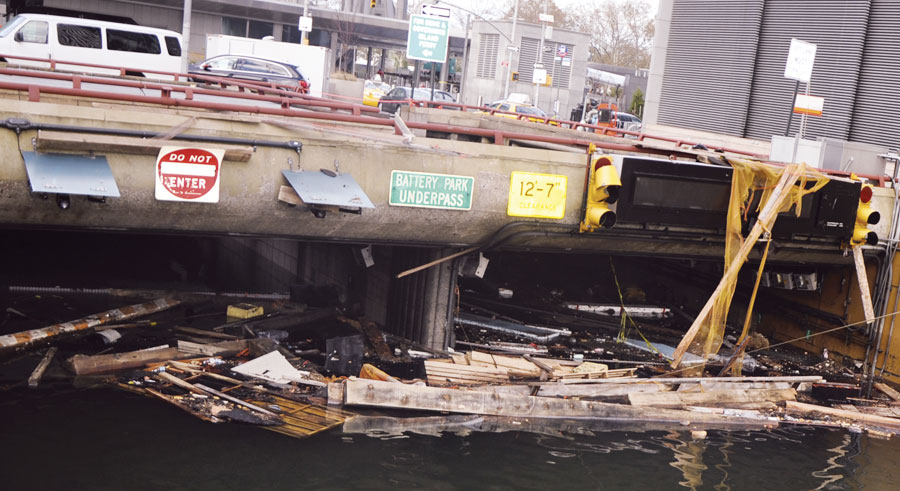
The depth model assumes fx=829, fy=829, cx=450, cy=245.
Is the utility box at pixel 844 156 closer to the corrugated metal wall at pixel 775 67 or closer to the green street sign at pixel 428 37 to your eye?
the corrugated metal wall at pixel 775 67

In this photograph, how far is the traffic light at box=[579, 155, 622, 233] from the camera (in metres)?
12.8

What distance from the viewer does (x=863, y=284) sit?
47.3 feet

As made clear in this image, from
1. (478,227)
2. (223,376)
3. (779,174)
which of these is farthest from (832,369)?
(223,376)

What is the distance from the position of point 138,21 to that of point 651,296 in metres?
45.4

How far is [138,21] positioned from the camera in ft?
180

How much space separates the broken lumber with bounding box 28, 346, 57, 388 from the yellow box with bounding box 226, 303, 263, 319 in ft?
12.7

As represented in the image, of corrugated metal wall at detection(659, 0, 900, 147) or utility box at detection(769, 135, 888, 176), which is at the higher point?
corrugated metal wall at detection(659, 0, 900, 147)

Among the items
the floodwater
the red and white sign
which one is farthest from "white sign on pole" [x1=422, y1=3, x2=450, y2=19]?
the floodwater

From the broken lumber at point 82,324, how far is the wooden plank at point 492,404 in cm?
556

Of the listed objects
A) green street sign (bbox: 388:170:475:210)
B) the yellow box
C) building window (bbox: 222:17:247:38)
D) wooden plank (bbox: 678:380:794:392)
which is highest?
building window (bbox: 222:17:247:38)

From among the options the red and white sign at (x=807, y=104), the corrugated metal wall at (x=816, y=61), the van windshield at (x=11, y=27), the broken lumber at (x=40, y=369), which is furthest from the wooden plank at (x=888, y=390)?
the van windshield at (x=11, y=27)

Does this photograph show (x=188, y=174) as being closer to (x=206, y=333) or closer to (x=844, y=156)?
(x=206, y=333)

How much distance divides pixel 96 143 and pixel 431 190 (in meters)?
4.71

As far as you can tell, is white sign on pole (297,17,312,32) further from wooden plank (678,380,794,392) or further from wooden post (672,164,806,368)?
wooden plank (678,380,794,392)
